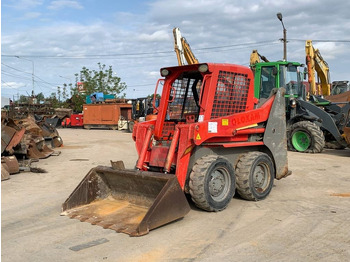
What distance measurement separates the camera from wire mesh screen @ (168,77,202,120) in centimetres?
664

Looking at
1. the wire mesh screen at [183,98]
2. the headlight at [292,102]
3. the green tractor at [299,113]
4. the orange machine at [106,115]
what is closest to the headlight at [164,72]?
the wire mesh screen at [183,98]

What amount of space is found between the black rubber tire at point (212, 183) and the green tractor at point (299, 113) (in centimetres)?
724

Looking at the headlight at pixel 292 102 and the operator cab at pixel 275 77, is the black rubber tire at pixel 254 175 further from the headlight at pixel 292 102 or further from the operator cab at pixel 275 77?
the headlight at pixel 292 102

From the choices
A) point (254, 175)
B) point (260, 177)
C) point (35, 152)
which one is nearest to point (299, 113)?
point (260, 177)

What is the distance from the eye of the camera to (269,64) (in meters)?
12.9

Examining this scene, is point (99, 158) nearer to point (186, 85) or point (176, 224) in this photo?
point (186, 85)

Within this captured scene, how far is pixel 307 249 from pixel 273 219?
1.17 meters

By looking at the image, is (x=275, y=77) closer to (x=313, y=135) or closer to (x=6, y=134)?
(x=313, y=135)

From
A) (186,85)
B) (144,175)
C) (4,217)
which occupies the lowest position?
(4,217)

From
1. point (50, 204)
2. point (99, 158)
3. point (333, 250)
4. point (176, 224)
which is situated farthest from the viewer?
point (99, 158)

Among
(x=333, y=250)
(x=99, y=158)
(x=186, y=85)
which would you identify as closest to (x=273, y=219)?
(x=333, y=250)

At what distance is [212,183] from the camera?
18.5 feet

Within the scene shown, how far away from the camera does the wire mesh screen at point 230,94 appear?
239 inches

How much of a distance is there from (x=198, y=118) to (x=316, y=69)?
54.3 ft
